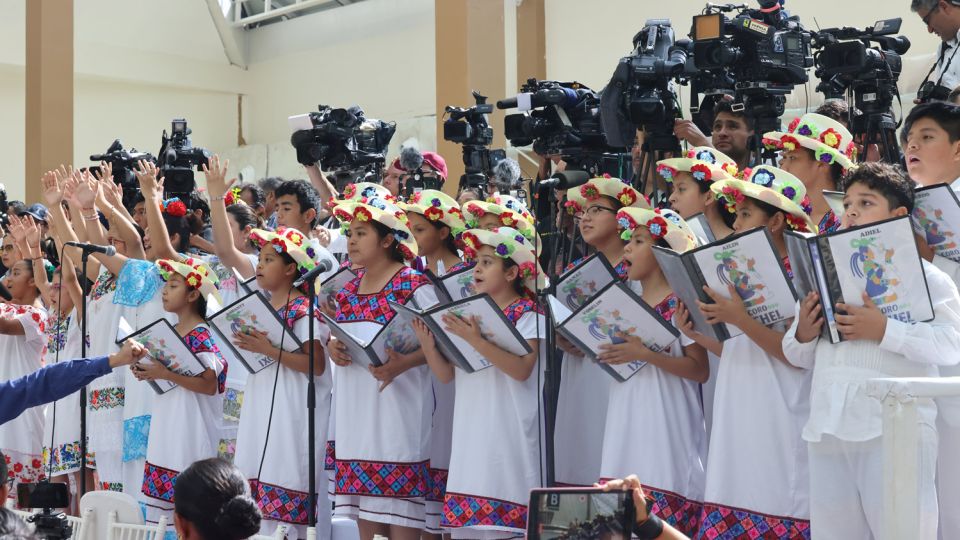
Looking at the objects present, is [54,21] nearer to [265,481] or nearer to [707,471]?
[265,481]

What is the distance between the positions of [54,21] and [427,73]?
3914mm

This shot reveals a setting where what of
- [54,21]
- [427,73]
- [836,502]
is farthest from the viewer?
[427,73]

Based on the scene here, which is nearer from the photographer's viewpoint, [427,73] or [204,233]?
[204,233]

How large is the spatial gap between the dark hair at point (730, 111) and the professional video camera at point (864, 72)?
0.32 metres

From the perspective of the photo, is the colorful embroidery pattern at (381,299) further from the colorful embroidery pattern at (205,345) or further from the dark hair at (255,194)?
the dark hair at (255,194)

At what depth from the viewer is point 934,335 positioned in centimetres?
295

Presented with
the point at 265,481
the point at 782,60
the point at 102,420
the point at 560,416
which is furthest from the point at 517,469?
the point at 102,420

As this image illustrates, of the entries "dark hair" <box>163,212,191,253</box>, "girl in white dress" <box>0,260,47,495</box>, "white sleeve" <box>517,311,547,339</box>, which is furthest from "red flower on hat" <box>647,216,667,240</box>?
"girl in white dress" <box>0,260,47,495</box>

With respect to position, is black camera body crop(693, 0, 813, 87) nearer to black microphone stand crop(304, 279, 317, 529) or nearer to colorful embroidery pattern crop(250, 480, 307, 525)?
black microphone stand crop(304, 279, 317, 529)

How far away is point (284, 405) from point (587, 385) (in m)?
1.09

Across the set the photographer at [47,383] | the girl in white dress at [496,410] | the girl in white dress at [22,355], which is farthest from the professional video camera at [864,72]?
the girl in white dress at [22,355]

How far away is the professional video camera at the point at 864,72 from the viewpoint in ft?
14.0

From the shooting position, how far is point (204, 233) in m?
5.93

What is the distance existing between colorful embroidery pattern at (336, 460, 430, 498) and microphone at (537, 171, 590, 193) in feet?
3.37
